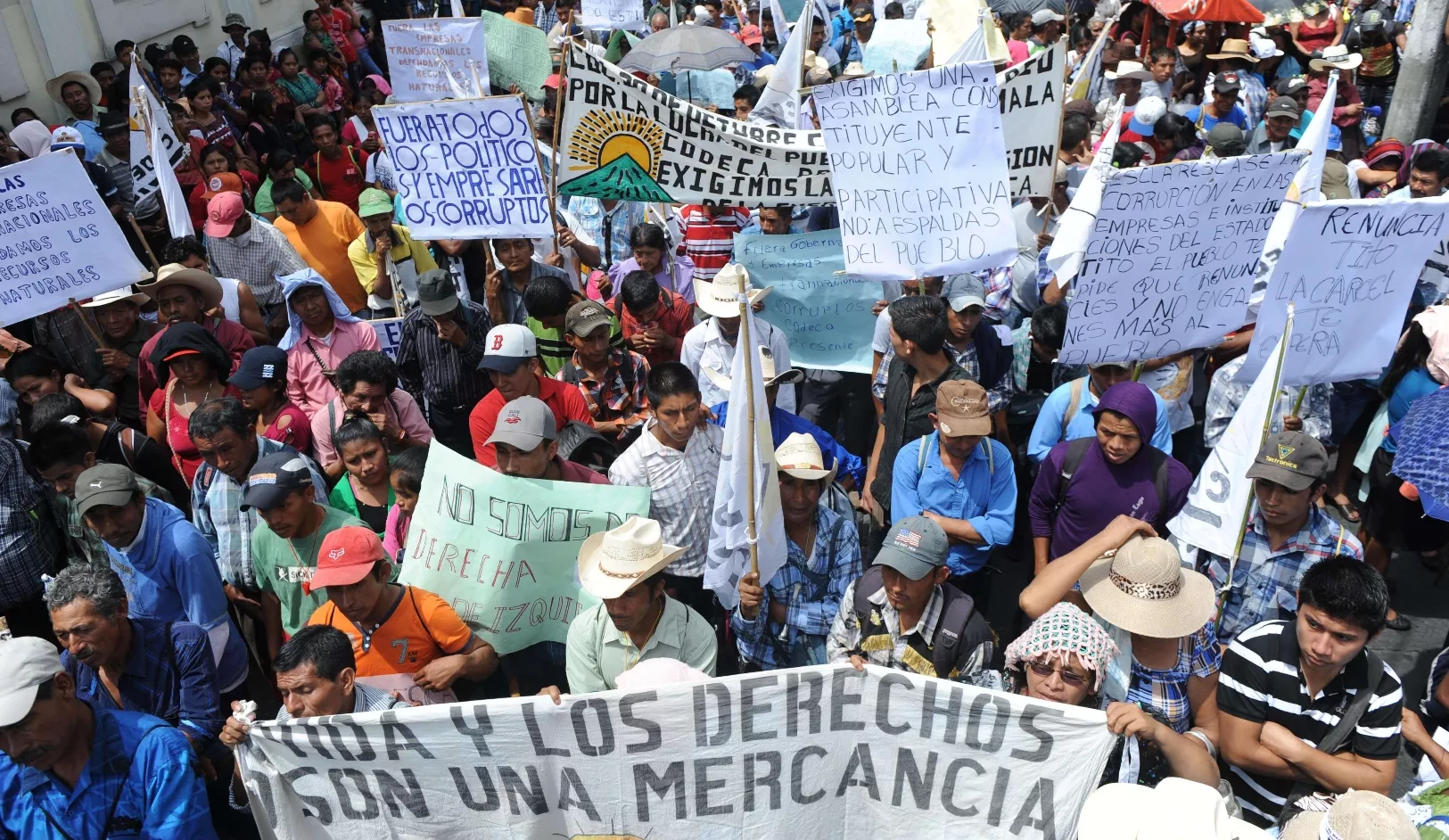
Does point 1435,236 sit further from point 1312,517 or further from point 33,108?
point 33,108

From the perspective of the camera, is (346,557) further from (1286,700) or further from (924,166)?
(924,166)

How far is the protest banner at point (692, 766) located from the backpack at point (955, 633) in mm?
340

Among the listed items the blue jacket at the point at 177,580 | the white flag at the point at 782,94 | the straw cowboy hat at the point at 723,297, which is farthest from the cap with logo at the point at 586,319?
the white flag at the point at 782,94

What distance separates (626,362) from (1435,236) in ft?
12.8

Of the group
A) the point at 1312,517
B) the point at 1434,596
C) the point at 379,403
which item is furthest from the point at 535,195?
the point at 1434,596

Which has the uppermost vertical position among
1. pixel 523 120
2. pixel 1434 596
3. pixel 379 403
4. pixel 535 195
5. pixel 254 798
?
pixel 523 120

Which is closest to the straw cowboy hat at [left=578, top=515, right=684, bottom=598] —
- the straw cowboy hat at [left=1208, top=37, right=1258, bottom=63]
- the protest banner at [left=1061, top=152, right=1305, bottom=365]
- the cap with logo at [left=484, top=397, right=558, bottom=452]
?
the cap with logo at [left=484, top=397, right=558, bottom=452]

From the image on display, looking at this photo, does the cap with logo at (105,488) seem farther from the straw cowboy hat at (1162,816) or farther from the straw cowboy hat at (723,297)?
the straw cowboy hat at (1162,816)

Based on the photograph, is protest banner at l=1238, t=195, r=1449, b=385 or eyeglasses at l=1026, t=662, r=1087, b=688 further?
protest banner at l=1238, t=195, r=1449, b=385

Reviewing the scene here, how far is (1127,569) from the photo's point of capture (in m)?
3.86

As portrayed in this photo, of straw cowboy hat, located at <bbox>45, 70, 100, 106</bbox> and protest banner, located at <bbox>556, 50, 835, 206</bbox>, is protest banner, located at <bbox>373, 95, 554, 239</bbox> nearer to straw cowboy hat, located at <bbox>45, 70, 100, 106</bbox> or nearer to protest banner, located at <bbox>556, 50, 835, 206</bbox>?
protest banner, located at <bbox>556, 50, 835, 206</bbox>

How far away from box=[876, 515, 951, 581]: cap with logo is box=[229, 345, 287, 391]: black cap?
A: 3.37 meters

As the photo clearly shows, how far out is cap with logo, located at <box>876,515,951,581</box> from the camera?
153 inches

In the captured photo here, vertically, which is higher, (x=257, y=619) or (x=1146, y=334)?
(x=1146, y=334)
